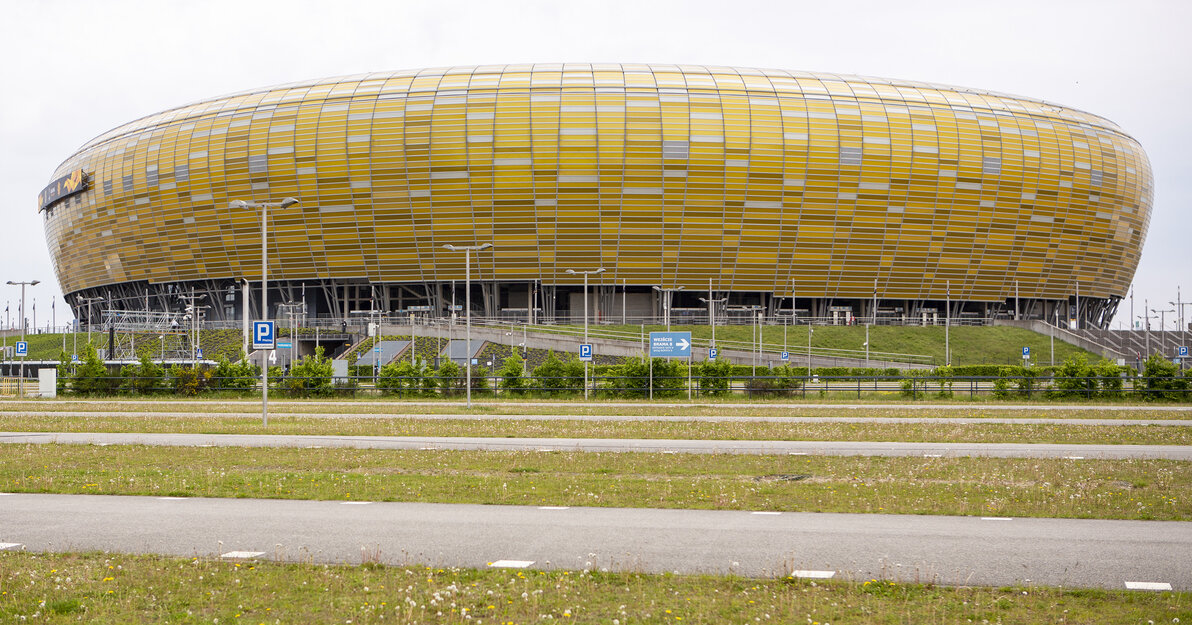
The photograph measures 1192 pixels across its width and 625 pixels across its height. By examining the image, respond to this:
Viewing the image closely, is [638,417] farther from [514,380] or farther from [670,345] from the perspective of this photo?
[514,380]

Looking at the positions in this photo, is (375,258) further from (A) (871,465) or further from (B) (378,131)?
(A) (871,465)

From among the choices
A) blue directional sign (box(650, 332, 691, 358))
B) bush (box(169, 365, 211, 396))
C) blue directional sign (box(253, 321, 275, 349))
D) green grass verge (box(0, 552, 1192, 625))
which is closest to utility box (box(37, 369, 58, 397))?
bush (box(169, 365, 211, 396))

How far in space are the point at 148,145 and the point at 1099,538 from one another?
102 metres

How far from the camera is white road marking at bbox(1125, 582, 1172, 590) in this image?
8297mm

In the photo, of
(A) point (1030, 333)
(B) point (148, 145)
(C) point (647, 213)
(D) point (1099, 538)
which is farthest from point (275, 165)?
(D) point (1099, 538)

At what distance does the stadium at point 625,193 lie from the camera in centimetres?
8544

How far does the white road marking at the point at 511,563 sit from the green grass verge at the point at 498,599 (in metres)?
0.25

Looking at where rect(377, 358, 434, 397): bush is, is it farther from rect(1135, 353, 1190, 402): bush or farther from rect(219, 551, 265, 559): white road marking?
rect(219, 551, 265, 559): white road marking

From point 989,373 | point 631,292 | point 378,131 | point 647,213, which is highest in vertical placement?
point 378,131

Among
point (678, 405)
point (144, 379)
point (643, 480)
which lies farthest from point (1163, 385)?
point (144, 379)

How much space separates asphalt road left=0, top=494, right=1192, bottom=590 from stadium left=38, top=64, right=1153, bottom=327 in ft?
243

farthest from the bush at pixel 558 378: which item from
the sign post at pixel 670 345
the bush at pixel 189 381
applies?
the bush at pixel 189 381

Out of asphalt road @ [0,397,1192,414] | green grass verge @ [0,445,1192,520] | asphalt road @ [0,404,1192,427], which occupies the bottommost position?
asphalt road @ [0,397,1192,414]

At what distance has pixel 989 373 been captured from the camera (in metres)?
60.5
